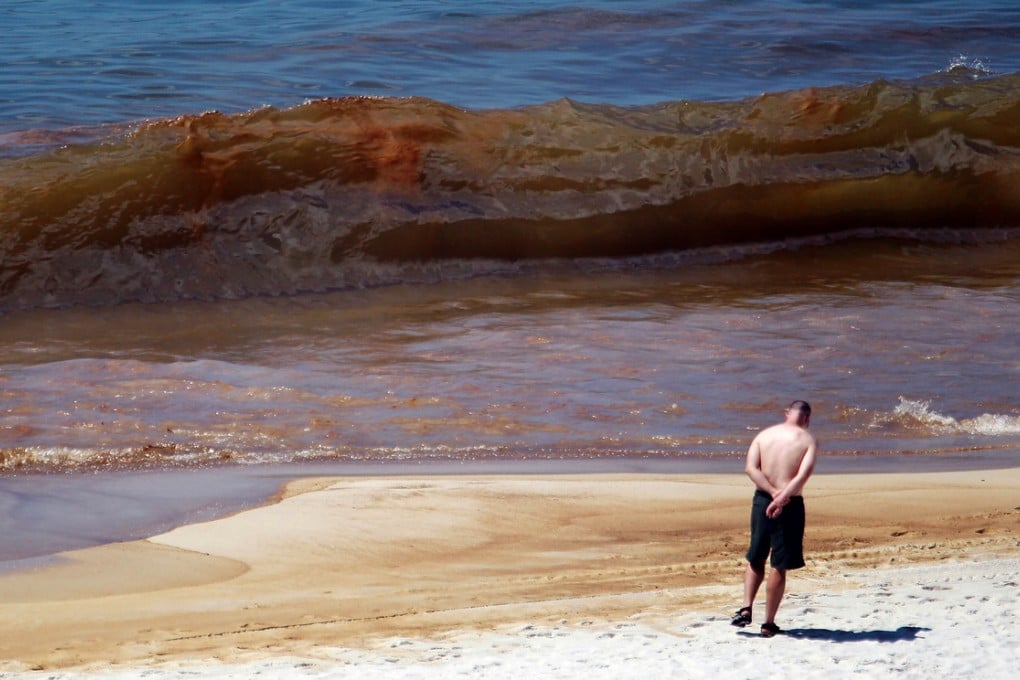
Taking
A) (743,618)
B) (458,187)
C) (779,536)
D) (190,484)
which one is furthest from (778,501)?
(458,187)

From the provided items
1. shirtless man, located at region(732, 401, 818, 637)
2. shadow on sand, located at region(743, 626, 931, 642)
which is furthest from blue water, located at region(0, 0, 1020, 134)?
shadow on sand, located at region(743, 626, 931, 642)

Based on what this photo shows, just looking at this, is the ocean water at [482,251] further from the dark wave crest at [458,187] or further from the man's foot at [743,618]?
the man's foot at [743,618]

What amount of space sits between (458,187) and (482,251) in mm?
827

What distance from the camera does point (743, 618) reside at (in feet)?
17.2

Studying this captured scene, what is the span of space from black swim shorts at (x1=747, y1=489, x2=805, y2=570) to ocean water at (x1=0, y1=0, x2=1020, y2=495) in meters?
2.31

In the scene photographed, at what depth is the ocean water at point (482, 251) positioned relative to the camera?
838 centimetres

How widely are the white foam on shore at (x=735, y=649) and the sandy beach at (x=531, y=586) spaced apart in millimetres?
11

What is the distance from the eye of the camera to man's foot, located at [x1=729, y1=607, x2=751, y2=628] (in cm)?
523

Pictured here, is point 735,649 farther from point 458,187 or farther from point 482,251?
point 458,187

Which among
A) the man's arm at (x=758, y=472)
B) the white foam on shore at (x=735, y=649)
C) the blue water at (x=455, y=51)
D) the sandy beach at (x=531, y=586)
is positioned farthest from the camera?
the blue water at (x=455, y=51)

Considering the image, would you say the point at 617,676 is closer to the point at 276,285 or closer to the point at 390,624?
the point at 390,624

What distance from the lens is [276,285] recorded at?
12008 millimetres

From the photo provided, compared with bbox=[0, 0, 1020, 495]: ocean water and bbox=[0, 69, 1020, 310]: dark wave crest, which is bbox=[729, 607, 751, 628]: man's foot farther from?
bbox=[0, 69, 1020, 310]: dark wave crest

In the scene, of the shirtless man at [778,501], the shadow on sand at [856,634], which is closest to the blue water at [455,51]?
the shirtless man at [778,501]
